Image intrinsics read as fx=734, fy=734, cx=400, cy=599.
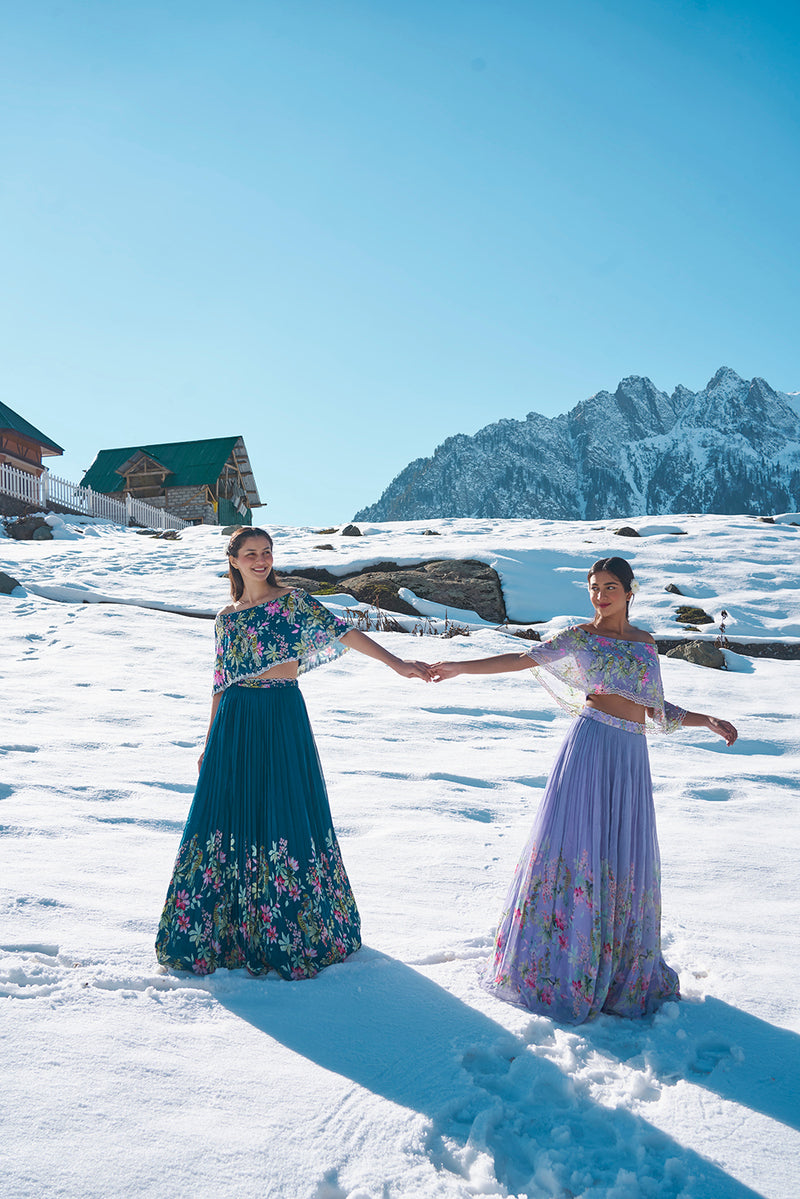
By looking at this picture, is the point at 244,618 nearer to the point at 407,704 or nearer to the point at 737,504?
the point at 407,704

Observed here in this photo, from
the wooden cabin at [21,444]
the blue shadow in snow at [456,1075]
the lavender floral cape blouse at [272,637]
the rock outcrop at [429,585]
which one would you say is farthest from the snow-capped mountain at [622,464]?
the blue shadow in snow at [456,1075]

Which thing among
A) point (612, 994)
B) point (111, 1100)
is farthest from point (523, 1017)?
point (111, 1100)

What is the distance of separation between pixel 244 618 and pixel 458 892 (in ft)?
5.60

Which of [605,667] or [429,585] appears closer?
[605,667]

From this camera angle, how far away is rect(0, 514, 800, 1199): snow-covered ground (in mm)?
1800

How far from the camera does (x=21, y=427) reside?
26.9 metres

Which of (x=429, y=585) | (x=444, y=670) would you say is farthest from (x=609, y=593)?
(x=429, y=585)

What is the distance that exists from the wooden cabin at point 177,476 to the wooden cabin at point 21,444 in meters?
3.17

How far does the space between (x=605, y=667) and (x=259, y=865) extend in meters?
1.50

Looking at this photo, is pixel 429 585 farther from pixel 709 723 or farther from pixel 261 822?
pixel 261 822

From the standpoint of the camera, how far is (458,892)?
3516mm

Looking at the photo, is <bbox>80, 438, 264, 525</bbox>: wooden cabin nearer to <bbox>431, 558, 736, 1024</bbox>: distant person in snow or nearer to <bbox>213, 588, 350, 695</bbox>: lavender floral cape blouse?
<bbox>213, 588, 350, 695</bbox>: lavender floral cape blouse

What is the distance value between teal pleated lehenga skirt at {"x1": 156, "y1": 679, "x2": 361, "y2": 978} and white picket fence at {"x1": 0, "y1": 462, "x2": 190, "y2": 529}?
70.2ft

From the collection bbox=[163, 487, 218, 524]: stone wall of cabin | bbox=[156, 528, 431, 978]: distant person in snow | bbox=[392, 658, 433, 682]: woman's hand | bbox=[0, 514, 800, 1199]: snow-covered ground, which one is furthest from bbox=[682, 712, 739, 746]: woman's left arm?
bbox=[163, 487, 218, 524]: stone wall of cabin
